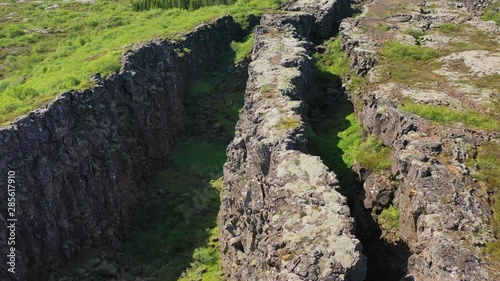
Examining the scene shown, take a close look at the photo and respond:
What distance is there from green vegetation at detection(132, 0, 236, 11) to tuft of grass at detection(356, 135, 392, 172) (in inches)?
2313

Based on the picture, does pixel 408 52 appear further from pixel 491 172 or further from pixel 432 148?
pixel 491 172

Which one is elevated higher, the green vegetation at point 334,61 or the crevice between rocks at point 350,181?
the green vegetation at point 334,61

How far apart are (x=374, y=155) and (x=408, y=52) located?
16.1 metres

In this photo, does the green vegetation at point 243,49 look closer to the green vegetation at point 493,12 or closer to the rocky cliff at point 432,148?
the rocky cliff at point 432,148

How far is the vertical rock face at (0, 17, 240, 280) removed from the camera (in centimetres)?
2578

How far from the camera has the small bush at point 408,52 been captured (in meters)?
37.1

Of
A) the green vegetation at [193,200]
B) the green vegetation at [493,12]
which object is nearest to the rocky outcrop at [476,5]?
the green vegetation at [493,12]

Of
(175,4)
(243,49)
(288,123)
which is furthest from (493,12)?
(175,4)

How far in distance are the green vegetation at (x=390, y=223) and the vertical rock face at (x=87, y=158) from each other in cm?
1786

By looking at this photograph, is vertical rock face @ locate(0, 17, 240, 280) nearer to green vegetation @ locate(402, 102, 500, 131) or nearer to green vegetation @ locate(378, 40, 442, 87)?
green vegetation @ locate(378, 40, 442, 87)

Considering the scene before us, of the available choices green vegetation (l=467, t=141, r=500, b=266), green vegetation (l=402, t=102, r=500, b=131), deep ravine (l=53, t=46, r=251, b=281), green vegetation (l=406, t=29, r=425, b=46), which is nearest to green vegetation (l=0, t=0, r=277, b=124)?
deep ravine (l=53, t=46, r=251, b=281)

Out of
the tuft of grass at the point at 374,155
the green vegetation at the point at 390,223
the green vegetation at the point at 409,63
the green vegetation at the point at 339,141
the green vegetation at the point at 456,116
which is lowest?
the green vegetation at the point at 390,223

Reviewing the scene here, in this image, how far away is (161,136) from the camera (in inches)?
1628

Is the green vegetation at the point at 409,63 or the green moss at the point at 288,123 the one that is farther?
the green vegetation at the point at 409,63
